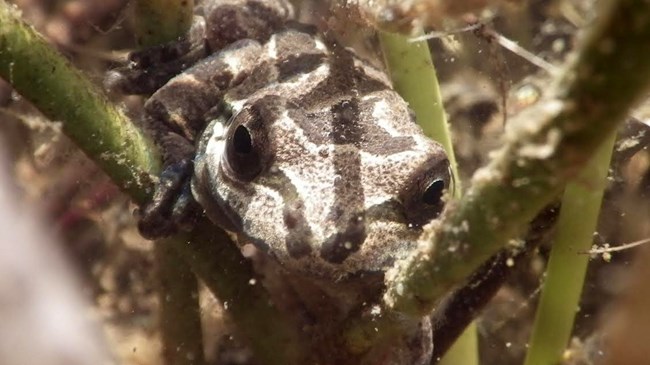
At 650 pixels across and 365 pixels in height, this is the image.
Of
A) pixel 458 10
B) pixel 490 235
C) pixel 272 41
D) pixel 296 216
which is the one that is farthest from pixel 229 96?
pixel 490 235

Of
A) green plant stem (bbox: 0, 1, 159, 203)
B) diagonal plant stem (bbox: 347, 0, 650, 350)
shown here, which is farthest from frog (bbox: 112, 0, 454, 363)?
diagonal plant stem (bbox: 347, 0, 650, 350)

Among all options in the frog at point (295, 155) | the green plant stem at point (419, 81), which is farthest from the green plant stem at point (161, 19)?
the green plant stem at point (419, 81)

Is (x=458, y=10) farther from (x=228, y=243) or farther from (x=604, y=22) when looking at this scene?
(x=228, y=243)

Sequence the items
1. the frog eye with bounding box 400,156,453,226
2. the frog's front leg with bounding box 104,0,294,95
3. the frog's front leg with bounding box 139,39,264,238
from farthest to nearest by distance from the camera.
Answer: the frog's front leg with bounding box 104,0,294,95
the frog's front leg with bounding box 139,39,264,238
the frog eye with bounding box 400,156,453,226

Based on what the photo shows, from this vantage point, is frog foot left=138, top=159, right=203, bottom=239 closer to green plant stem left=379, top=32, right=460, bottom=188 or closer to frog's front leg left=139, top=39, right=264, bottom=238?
frog's front leg left=139, top=39, right=264, bottom=238

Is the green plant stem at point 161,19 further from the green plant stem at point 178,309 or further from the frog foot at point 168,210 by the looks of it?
the green plant stem at point 178,309

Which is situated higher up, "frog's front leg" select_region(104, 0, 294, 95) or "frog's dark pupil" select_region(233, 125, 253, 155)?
"frog's front leg" select_region(104, 0, 294, 95)
